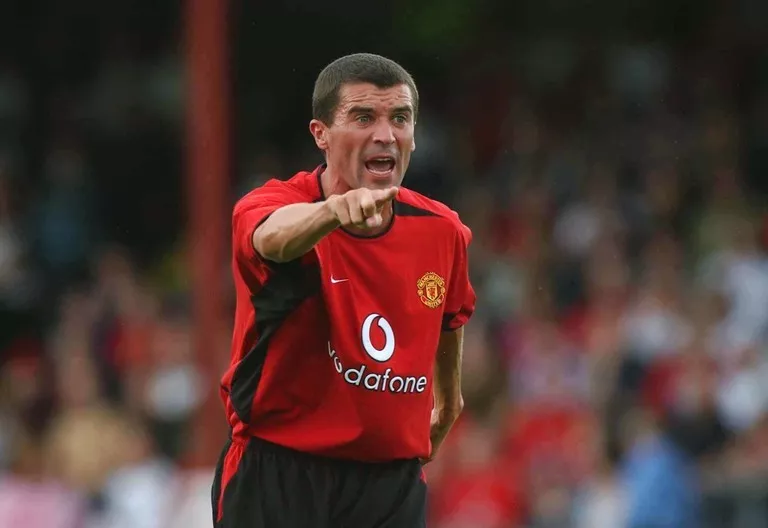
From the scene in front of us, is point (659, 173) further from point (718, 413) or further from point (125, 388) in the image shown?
point (125, 388)

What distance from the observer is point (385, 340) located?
4.96 m

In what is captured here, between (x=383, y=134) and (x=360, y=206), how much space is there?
62cm

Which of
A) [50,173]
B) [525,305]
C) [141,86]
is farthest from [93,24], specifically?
[525,305]

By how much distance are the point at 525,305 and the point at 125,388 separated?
119 inches

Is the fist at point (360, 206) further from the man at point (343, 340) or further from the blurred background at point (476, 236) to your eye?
the blurred background at point (476, 236)

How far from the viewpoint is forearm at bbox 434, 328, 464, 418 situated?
216 inches

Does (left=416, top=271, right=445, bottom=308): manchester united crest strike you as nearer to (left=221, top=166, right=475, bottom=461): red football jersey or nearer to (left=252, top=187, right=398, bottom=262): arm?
(left=221, top=166, right=475, bottom=461): red football jersey

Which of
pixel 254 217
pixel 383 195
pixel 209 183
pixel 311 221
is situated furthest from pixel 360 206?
pixel 209 183

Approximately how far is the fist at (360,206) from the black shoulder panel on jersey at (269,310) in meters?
0.46

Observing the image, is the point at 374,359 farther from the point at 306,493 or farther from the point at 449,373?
the point at 449,373

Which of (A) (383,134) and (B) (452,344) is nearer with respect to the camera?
(A) (383,134)

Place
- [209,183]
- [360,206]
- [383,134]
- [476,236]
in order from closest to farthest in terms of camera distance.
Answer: [360,206] < [383,134] < [209,183] < [476,236]

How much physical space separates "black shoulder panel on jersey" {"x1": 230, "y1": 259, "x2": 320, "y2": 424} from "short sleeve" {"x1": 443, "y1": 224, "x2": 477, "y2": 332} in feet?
1.88

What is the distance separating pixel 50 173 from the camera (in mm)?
14531
